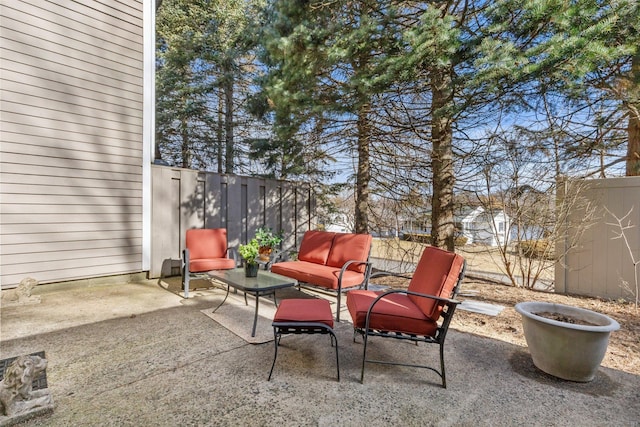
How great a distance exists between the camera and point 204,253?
4.91 meters

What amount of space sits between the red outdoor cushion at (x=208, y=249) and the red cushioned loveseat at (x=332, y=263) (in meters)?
0.87

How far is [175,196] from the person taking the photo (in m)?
5.47

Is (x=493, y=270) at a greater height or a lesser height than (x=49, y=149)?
lesser

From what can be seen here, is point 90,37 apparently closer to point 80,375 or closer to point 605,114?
point 80,375

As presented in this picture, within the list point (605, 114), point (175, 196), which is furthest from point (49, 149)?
point (605, 114)

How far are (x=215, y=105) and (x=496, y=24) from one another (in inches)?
329

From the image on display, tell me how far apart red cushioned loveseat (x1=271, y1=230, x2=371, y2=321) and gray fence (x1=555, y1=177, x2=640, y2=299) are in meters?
2.90

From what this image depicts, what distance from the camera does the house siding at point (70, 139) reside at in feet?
13.5

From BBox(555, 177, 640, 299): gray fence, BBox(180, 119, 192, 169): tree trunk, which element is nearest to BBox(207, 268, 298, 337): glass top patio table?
BBox(555, 177, 640, 299): gray fence

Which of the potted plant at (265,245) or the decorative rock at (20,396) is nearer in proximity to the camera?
the decorative rock at (20,396)

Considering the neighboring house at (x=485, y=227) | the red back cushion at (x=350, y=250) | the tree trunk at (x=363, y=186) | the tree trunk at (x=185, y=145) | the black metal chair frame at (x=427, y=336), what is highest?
the tree trunk at (x=185, y=145)

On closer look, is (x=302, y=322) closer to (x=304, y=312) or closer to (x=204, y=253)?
(x=304, y=312)

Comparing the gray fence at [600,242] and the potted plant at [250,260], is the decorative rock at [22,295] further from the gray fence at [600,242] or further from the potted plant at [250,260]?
the gray fence at [600,242]

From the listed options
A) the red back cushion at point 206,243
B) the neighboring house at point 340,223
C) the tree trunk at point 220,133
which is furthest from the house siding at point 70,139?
the tree trunk at point 220,133
